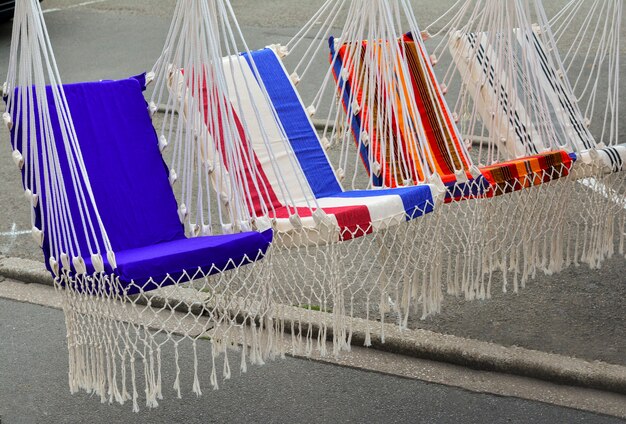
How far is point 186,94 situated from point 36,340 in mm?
1382

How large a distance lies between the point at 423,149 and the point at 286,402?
111 centimetres

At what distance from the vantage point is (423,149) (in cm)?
400

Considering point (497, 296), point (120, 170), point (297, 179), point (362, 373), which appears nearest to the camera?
point (297, 179)

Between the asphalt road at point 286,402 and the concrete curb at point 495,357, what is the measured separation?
0.21 metres

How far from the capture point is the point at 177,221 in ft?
13.2

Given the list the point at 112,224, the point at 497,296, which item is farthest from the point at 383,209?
the point at 497,296

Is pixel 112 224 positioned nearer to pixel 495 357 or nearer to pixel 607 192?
pixel 495 357

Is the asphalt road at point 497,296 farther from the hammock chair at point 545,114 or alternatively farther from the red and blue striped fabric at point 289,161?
the red and blue striped fabric at point 289,161

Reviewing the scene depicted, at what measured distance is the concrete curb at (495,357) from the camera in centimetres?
411

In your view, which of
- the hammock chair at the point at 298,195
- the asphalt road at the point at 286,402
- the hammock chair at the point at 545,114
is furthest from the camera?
the hammock chair at the point at 545,114

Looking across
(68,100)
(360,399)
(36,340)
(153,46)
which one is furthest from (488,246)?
(153,46)

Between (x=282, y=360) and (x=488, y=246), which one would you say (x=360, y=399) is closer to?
(x=282, y=360)

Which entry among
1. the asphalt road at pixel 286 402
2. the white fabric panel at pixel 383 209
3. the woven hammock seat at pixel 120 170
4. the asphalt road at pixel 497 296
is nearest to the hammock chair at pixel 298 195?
the white fabric panel at pixel 383 209

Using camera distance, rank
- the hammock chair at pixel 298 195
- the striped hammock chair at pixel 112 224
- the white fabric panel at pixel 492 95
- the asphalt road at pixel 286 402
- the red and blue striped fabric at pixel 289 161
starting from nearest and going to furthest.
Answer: the striped hammock chair at pixel 112 224
the hammock chair at pixel 298 195
the red and blue striped fabric at pixel 289 161
the asphalt road at pixel 286 402
the white fabric panel at pixel 492 95
